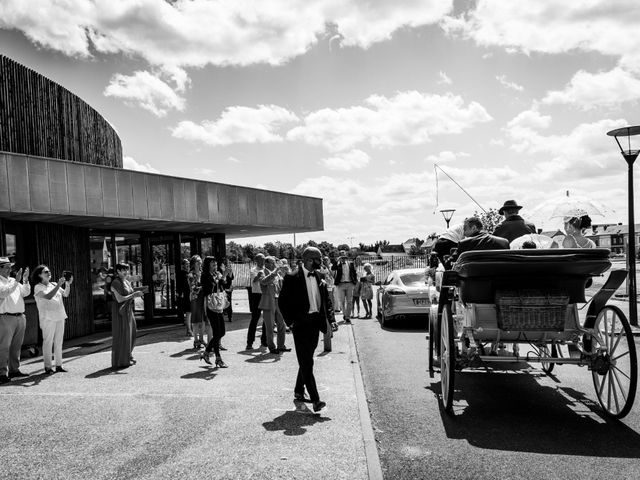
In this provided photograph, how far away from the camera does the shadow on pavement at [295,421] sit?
5.23 m

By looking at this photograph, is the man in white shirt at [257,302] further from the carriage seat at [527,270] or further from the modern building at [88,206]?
the carriage seat at [527,270]

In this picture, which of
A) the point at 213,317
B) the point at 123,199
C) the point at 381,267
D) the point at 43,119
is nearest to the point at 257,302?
the point at 213,317

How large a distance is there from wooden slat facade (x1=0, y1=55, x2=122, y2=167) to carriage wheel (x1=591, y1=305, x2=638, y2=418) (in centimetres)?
1199

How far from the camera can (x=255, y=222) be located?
56.3 feet

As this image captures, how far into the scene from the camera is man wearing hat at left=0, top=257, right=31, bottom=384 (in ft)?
26.1

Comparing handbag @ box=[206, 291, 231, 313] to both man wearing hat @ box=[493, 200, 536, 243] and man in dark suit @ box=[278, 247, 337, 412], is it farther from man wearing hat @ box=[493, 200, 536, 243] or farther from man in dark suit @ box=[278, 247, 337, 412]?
man wearing hat @ box=[493, 200, 536, 243]

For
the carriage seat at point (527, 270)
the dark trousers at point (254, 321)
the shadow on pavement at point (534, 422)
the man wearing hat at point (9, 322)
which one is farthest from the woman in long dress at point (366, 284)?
the carriage seat at point (527, 270)

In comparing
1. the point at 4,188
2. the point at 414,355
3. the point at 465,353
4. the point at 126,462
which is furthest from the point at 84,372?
the point at 465,353

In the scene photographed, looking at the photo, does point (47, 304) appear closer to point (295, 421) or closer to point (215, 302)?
point (215, 302)

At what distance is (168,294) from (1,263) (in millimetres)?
8623

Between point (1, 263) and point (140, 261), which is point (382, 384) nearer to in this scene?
point (1, 263)

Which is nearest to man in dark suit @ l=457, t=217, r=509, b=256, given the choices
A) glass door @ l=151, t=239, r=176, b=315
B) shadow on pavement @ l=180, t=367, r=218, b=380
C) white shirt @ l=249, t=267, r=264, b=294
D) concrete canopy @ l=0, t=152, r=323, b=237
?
shadow on pavement @ l=180, t=367, r=218, b=380

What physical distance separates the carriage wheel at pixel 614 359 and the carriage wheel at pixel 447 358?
4.41ft

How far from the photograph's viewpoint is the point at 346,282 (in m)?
15.3
